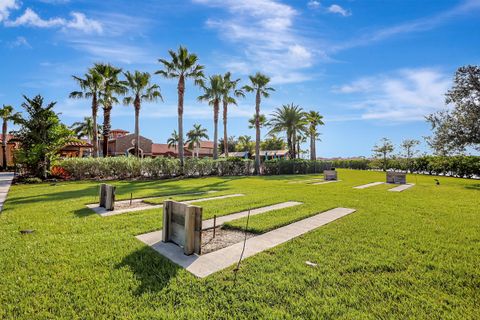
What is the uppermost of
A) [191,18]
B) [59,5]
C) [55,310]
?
[191,18]

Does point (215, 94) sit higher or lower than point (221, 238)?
higher

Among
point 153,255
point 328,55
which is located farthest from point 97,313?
point 328,55

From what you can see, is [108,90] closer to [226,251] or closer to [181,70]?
[181,70]

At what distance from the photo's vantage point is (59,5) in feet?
29.5

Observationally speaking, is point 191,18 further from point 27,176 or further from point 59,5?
point 27,176

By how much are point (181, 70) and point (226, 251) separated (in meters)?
19.2

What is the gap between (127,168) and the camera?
17.6m

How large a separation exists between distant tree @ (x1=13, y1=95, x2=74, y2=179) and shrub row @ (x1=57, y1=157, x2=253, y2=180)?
957 millimetres

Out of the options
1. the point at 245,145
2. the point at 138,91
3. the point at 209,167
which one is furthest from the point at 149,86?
the point at 245,145

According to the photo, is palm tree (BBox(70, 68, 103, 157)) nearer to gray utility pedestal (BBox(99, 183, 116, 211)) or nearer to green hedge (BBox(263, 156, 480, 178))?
green hedge (BBox(263, 156, 480, 178))

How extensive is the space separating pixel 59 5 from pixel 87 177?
37.6 feet

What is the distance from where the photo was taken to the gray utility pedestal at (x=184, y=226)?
3.75 m

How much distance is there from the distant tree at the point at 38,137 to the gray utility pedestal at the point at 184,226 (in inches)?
632

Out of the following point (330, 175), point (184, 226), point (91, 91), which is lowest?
point (330, 175)
